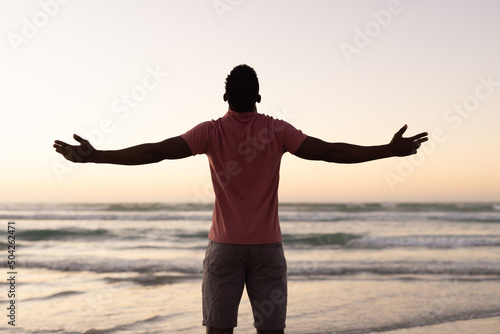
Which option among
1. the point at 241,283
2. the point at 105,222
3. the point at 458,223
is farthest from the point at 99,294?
the point at 458,223

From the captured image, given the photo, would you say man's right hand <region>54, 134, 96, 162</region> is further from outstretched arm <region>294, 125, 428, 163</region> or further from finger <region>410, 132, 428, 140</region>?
finger <region>410, 132, 428, 140</region>

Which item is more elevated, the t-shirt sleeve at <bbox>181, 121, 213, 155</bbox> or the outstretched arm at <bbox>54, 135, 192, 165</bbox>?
the t-shirt sleeve at <bbox>181, 121, 213, 155</bbox>

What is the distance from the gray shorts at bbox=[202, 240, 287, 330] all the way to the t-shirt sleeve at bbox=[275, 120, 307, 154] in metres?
0.51

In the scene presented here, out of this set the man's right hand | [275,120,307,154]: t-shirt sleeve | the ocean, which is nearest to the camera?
the man's right hand

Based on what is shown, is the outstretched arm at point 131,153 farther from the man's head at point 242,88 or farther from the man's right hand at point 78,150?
the man's head at point 242,88

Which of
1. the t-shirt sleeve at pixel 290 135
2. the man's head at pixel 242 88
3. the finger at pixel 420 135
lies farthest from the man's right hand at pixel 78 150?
the finger at pixel 420 135

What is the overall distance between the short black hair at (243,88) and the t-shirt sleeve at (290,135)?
6.9 inches

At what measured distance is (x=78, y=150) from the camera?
2.64 meters

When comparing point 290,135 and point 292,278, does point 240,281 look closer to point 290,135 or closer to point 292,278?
point 290,135

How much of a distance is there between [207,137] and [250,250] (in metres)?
0.60

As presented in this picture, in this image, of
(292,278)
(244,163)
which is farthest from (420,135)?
(292,278)

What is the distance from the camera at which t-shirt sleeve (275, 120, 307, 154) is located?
2.74 m

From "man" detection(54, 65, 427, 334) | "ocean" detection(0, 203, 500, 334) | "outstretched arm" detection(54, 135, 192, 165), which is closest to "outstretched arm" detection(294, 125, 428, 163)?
"man" detection(54, 65, 427, 334)

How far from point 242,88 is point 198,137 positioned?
335mm
